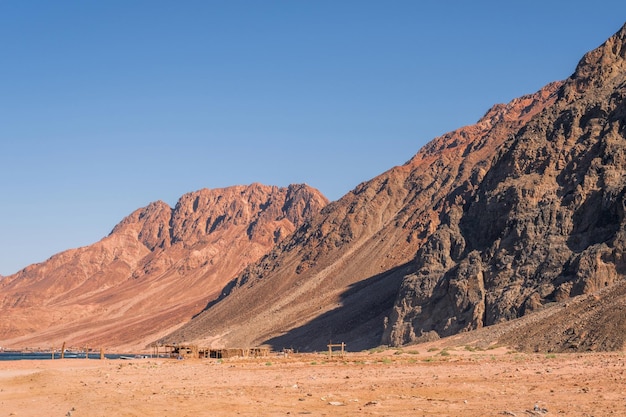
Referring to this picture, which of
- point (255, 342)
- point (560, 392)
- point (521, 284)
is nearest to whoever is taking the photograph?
point (560, 392)

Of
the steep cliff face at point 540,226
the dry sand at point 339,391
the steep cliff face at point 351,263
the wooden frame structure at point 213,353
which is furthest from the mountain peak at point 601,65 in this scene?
the dry sand at point 339,391

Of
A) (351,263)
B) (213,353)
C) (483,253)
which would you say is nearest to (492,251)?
(483,253)

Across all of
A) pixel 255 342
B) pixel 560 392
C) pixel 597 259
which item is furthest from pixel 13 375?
pixel 255 342

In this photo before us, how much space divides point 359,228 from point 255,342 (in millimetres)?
39749

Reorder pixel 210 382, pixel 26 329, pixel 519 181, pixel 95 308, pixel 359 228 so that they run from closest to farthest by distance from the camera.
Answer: pixel 210 382 → pixel 519 181 → pixel 359 228 → pixel 26 329 → pixel 95 308

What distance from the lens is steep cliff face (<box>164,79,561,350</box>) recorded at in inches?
3947

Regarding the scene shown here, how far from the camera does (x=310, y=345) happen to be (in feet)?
311

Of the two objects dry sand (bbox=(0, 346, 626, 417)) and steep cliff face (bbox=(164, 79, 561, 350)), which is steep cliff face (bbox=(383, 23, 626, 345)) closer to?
steep cliff face (bbox=(164, 79, 561, 350))

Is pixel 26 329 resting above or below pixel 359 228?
below

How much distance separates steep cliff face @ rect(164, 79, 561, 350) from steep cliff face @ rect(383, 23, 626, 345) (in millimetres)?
8310

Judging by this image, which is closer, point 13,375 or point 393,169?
point 13,375

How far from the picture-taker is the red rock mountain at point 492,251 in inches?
2608

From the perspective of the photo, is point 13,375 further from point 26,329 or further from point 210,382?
point 26,329

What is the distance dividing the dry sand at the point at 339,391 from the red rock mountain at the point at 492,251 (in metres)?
30.2
